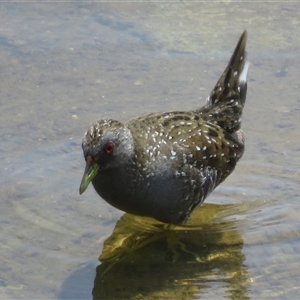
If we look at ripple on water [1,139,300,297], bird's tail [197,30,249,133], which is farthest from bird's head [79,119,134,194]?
bird's tail [197,30,249,133]

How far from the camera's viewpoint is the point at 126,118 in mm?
9188

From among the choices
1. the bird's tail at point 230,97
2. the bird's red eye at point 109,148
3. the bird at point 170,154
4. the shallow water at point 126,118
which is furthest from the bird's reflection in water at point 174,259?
the bird's red eye at point 109,148

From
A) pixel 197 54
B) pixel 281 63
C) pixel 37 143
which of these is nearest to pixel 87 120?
pixel 37 143

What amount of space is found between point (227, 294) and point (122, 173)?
4.26 feet

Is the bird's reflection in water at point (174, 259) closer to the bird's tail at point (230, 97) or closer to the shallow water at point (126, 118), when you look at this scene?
the shallow water at point (126, 118)

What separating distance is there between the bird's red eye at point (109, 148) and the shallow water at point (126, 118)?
1.07 m

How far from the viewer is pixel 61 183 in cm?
827

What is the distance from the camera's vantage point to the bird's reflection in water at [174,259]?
685cm

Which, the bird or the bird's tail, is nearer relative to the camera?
the bird

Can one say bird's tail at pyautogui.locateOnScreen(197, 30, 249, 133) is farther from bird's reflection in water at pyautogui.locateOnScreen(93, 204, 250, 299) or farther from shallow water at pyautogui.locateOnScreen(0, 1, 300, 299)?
bird's reflection in water at pyautogui.locateOnScreen(93, 204, 250, 299)

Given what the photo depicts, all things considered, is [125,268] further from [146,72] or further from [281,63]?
[281,63]

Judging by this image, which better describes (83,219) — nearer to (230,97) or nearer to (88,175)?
(88,175)

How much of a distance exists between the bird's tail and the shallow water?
64cm

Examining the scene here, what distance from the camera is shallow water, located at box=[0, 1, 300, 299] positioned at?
23.1 ft
